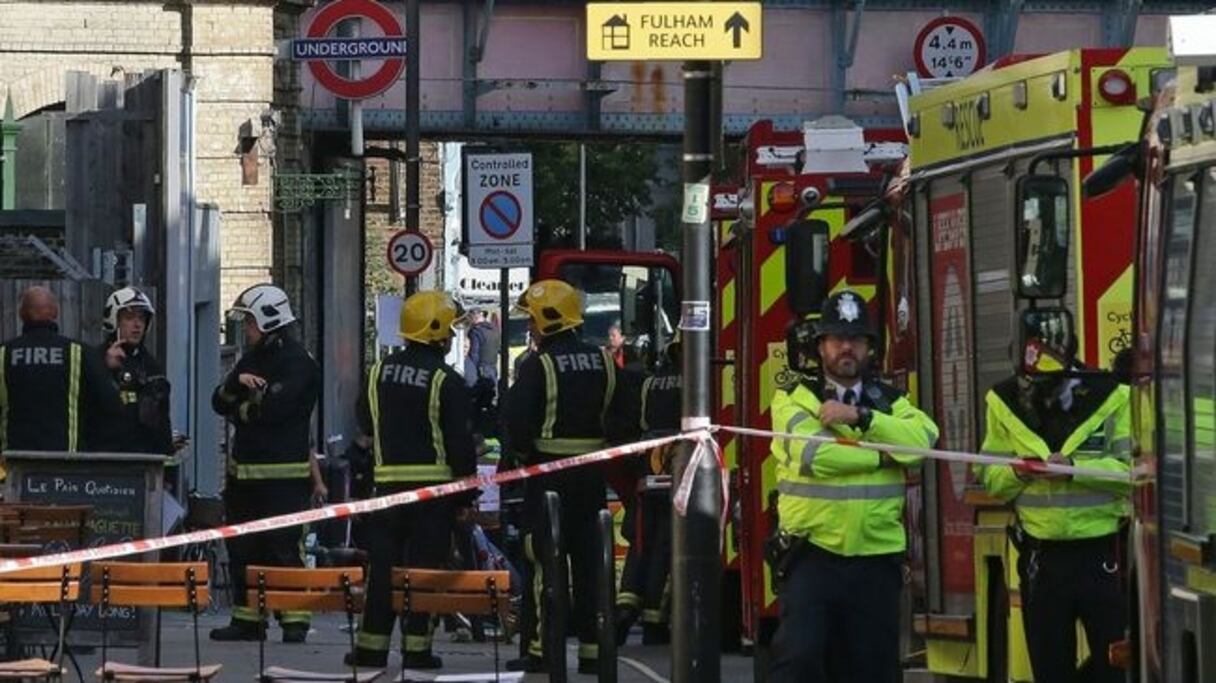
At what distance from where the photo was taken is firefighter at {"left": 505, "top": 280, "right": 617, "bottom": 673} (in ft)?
52.4

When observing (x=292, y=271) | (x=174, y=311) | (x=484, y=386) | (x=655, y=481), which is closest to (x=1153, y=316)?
(x=655, y=481)

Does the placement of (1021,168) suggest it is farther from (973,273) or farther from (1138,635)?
(1138,635)

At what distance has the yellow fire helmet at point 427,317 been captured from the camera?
15.8 m

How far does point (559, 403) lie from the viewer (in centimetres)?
1599

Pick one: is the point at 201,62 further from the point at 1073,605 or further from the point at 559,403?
the point at 1073,605

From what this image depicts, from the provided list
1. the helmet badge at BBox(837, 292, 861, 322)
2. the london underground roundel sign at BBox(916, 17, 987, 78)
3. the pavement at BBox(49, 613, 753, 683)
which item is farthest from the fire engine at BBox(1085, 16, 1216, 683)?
the london underground roundel sign at BBox(916, 17, 987, 78)

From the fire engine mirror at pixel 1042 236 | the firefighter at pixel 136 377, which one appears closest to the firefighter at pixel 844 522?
the fire engine mirror at pixel 1042 236

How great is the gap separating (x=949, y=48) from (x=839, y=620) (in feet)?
47.8

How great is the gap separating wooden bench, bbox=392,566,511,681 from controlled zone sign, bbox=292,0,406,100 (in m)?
13.6

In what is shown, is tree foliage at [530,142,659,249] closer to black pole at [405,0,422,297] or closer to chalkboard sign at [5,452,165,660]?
black pole at [405,0,422,297]

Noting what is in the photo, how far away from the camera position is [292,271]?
3406 cm

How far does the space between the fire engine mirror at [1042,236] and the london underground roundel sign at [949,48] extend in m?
14.4

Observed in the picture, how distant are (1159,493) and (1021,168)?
3.10 metres

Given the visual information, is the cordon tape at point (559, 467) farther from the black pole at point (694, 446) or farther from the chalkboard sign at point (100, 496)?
the chalkboard sign at point (100, 496)
